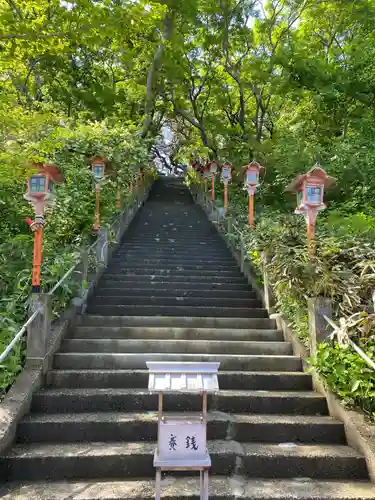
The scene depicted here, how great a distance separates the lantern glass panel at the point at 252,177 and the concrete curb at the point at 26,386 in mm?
6348

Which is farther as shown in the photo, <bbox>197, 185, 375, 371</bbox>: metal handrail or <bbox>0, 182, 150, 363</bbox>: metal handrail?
<bbox>0, 182, 150, 363</bbox>: metal handrail

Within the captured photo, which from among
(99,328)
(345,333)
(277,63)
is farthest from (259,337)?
(277,63)

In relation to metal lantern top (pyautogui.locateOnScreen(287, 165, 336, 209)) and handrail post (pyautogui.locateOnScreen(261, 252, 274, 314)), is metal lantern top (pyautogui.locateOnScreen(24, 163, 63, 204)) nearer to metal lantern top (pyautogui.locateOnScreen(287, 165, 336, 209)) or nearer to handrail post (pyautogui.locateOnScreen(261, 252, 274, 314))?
handrail post (pyautogui.locateOnScreen(261, 252, 274, 314))

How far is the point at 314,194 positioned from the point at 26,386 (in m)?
5.24

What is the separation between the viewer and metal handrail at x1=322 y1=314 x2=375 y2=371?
4053mm

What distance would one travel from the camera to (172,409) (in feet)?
15.5

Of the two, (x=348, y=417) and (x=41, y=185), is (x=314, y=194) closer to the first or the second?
(x=348, y=417)

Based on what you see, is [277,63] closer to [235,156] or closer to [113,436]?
[235,156]

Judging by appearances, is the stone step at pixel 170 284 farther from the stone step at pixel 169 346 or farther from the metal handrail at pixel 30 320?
the stone step at pixel 169 346

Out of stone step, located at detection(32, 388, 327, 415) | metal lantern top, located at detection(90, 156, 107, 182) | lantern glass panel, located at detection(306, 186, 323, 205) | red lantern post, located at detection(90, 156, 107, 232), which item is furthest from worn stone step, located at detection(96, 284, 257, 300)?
metal lantern top, located at detection(90, 156, 107, 182)

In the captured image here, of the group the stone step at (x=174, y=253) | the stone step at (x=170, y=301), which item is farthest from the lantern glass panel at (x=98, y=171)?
the stone step at (x=170, y=301)

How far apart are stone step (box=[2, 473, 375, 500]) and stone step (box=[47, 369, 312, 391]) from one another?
1.40 meters

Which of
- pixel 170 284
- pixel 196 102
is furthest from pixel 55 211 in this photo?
pixel 196 102

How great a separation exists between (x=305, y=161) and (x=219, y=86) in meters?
8.05
